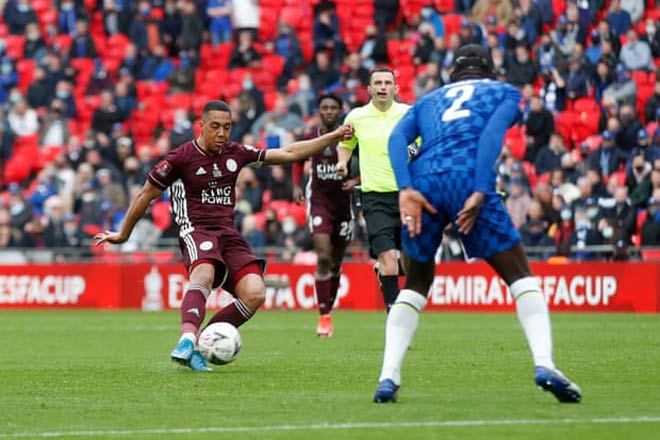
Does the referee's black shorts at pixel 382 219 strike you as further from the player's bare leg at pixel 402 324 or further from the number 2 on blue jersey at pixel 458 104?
the number 2 on blue jersey at pixel 458 104

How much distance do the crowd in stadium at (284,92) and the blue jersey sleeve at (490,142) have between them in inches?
575

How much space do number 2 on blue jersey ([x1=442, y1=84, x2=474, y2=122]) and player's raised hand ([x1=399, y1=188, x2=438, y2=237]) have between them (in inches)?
20.2

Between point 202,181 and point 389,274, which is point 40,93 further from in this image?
point 202,181

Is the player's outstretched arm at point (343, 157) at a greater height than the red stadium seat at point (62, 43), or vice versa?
the red stadium seat at point (62, 43)

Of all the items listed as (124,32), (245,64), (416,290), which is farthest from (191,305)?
(124,32)

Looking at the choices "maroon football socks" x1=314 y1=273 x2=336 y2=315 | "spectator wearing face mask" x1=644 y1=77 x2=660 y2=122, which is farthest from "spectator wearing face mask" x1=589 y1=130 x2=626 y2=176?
"maroon football socks" x1=314 y1=273 x2=336 y2=315

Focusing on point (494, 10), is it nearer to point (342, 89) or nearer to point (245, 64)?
point (342, 89)

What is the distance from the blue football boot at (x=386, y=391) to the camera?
901 centimetres

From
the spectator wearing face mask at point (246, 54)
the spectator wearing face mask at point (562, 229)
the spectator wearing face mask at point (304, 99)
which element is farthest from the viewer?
the spectator wearing face mask at point (246, 54)

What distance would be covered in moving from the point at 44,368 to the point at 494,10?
17.3 meters

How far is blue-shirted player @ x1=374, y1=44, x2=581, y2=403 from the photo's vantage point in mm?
8828

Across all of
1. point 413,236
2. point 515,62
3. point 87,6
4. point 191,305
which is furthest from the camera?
point 87,6

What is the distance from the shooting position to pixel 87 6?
3462 cm

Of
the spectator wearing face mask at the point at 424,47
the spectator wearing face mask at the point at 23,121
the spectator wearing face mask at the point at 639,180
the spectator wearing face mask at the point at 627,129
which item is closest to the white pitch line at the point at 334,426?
the spectator wearing face mask at the point at 639,180
